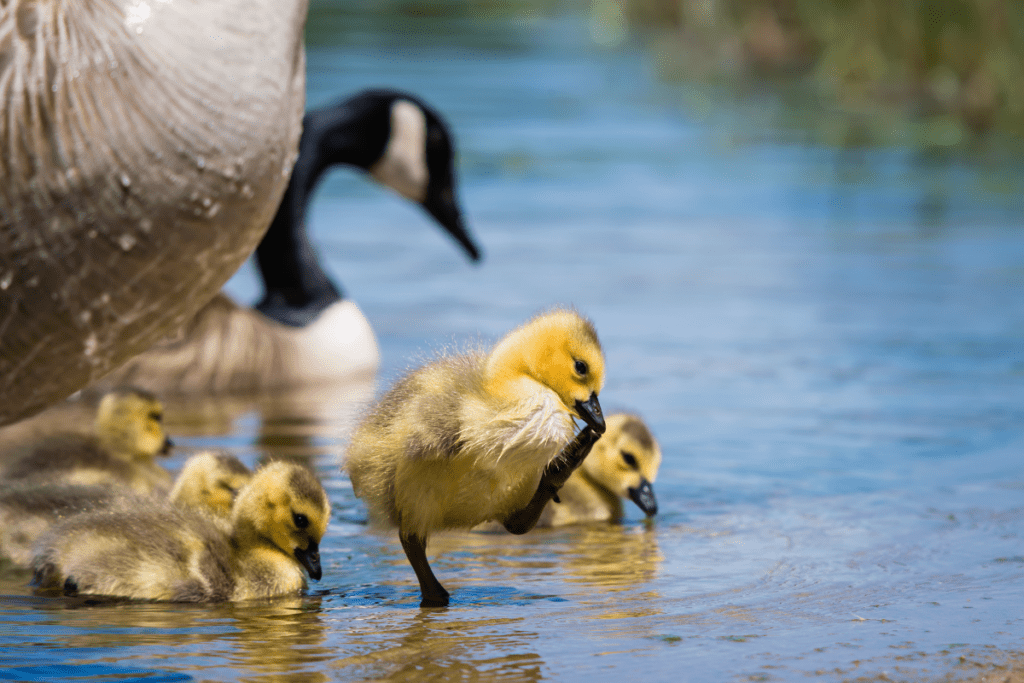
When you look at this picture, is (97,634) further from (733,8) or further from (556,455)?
(733,8)

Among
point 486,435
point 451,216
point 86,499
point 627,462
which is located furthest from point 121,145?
point 451,216

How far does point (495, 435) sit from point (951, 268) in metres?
7.28

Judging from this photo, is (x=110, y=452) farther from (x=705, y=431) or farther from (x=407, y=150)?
(x=407, y=150)

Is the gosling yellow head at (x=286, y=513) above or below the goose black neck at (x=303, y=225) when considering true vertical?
below

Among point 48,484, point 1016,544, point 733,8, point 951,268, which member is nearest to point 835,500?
point 1016,544

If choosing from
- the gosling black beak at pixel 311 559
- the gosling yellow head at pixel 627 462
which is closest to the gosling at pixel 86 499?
the gosling black beak at pixel 311 559

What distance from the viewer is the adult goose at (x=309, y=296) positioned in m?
8.32

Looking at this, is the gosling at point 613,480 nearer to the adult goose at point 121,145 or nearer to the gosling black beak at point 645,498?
the gosling black beak at point 645,498

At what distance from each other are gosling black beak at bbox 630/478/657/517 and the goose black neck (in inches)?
137

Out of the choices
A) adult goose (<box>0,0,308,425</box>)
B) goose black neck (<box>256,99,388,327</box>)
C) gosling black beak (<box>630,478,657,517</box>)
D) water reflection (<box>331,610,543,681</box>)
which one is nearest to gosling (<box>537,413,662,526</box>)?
gosling black beak (<box>630,478,657,517</box>)

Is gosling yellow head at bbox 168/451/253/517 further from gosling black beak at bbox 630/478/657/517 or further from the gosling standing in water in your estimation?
gosling black beak at bbox 630/478/657/517

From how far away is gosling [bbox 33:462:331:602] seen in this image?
4.76 meters

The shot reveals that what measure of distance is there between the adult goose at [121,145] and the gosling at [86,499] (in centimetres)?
148

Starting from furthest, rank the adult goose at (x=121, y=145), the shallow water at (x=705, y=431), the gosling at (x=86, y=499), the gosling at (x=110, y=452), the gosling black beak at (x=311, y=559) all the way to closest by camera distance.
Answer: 1. the gosling at (x=110, y=452)
2. the gosling at (x=86, y=499)
3. the gosling black beak at (x=311, y=559)
4. the shallow water at (x=705, y=431)
5. the adult goose at (x=121, y=145)
